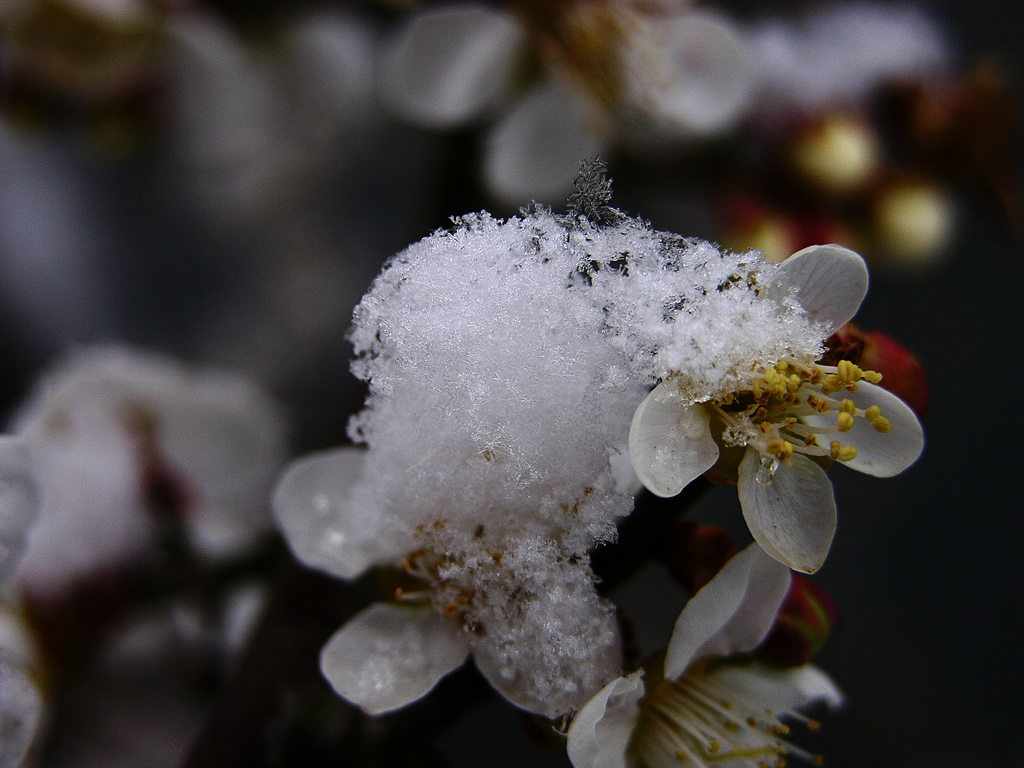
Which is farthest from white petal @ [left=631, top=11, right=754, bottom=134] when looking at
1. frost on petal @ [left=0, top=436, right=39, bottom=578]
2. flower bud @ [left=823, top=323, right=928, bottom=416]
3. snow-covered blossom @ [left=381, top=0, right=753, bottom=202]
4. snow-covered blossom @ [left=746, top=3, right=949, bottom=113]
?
frost on petal @ [left=0, top=436, right=39, bottom=578]

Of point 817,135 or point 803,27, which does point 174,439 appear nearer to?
point 817,135

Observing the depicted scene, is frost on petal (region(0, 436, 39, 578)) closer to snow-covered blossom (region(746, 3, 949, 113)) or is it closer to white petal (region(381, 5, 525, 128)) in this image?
white petal (region(381, 5, 525, 128))

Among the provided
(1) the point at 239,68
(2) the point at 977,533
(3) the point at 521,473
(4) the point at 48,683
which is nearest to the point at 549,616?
(3) the point at 521,473

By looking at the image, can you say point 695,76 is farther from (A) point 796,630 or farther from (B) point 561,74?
(A) point 796,630

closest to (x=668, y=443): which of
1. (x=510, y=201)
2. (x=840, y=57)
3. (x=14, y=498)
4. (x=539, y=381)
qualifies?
(x=539, y=381)

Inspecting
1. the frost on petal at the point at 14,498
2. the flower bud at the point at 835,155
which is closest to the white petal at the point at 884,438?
the frost on petal at the point at 14,498

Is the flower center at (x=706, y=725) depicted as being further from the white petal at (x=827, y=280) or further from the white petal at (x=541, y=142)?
the white petal at (x=541, y=142)

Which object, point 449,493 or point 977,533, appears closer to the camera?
point 449,493
